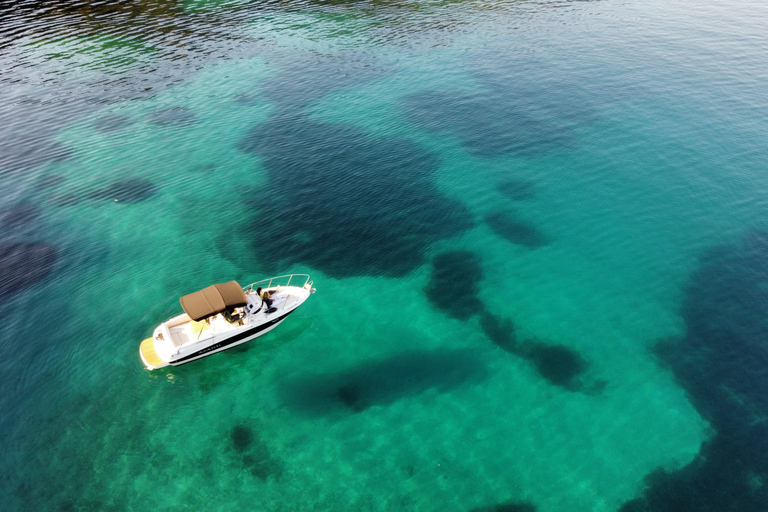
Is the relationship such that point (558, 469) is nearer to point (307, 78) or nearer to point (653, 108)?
point (653, 108)

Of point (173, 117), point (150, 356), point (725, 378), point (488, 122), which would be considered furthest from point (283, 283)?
point (488, 122)

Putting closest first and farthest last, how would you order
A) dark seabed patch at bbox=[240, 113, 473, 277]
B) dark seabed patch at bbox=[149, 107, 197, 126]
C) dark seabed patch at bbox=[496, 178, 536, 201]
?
dark seabed patch at bbox=[240, 113, 473, 277] < dark seabed patch at bbox=[496, 178, 536, 201] < dark seabed patch at bbox=[149, 107, 197, 126]

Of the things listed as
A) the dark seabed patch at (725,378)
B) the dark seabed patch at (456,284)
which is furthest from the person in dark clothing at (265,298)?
the dark seabed patch at (725,378)

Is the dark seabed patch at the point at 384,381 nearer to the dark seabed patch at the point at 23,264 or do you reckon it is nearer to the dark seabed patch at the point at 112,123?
the dark seabed patch at the point at 23,264

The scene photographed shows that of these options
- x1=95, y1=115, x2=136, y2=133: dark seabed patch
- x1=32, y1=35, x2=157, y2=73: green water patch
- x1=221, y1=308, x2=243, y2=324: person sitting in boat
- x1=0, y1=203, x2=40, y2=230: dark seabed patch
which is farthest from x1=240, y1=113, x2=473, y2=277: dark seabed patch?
x1=32, y1=35, x2=157, y2=73: green water patch

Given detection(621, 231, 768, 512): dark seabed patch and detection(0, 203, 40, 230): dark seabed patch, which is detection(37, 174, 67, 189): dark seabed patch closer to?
detection(0, 203, 40, 230): dark seabed patch

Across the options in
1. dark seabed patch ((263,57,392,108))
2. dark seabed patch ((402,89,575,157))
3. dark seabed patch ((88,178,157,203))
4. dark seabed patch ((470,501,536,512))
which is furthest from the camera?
dark seabed patch ((263,57,392,108))

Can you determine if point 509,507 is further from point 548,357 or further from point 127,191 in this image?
point 127,191

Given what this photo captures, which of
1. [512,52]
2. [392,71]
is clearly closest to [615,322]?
[392,71]
